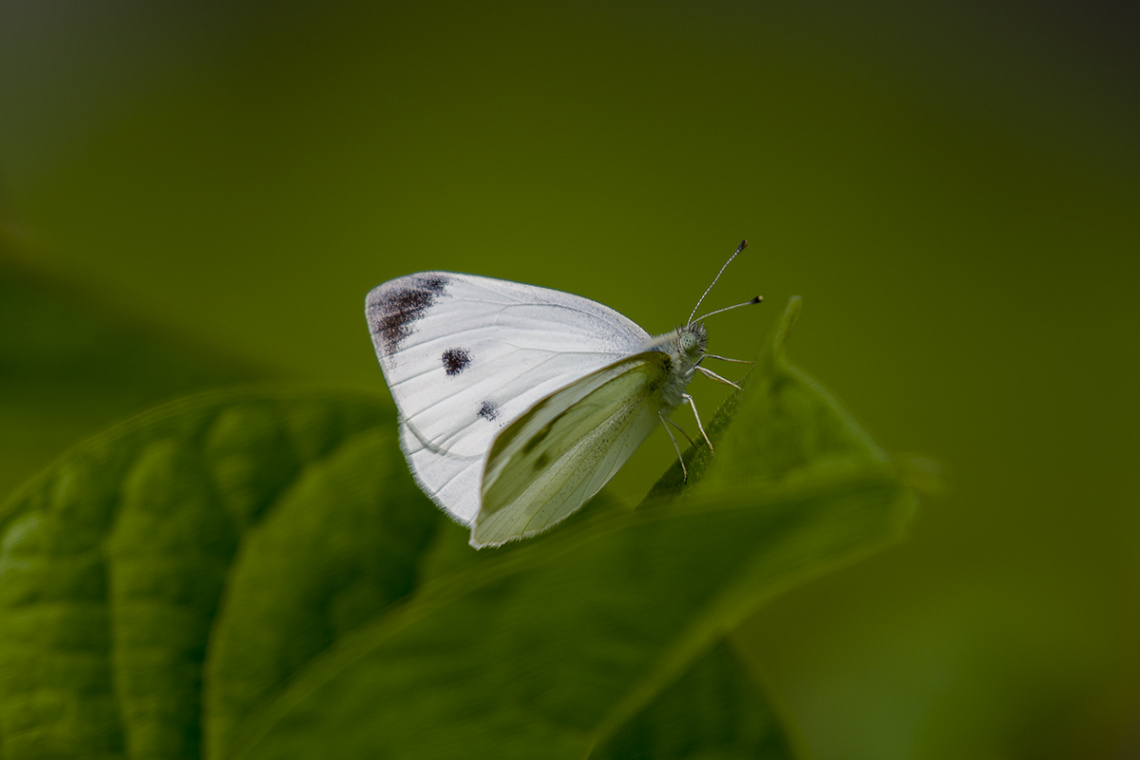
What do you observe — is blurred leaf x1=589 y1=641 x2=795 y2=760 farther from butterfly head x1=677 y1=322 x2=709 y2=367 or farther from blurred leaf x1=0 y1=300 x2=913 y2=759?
butterfly head x1=677 y1=322 x2=709 y2=367

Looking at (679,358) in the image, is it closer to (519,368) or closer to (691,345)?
(691,345)

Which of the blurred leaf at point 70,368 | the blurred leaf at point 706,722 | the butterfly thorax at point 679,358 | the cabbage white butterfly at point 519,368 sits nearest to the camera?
the blurred leaf at point 706,722

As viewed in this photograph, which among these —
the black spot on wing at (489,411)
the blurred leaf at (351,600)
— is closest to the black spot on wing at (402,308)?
the black spot on wing at (489,411)

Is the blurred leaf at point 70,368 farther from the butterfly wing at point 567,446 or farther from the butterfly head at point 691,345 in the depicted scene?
the butterfly head at point 691,345

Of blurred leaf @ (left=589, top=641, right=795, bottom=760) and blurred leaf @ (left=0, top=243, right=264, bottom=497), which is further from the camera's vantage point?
blurred leaf @ (left=0, top=243, right=264, bottom=497)

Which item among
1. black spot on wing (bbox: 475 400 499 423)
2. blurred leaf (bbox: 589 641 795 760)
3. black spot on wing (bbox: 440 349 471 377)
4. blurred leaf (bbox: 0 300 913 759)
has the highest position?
blurred leaf (bbox: 0 300 913 759)

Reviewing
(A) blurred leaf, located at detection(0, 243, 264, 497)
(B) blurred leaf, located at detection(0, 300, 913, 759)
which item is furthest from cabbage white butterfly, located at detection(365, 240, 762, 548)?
(B) blurred leaf, located at detection(0, 300, 913, 759)

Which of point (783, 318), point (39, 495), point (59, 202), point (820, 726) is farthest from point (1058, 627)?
point (59, 202)
